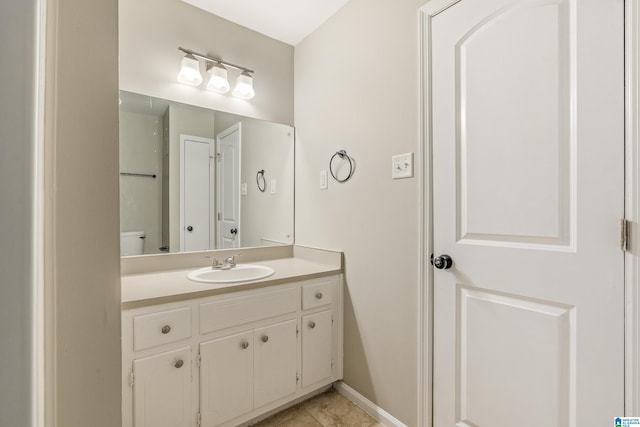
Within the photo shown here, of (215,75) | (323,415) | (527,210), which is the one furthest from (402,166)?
(323,415)

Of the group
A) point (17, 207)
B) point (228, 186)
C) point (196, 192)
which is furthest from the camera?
point (228, 186)

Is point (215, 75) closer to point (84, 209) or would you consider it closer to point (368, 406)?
point (84, 209)

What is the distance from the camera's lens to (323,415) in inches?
63.7

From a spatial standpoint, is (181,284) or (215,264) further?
(215,264)

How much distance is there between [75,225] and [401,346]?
1500 millimetres

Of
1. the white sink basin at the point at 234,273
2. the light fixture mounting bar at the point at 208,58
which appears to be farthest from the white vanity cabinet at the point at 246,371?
the light fixture mounting bar at the point at 208,58

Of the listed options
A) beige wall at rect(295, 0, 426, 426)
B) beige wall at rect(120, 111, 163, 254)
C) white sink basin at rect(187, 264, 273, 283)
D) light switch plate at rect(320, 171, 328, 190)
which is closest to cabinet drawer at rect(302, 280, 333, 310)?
beige wall at rect(295, 0, 426, 426)

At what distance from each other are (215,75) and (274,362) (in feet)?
5.54

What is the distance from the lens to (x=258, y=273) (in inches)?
70.8

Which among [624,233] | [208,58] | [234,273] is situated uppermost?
[208,58]

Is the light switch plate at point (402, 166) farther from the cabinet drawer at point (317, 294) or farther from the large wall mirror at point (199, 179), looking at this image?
the large wall mirror at point (199, 179)

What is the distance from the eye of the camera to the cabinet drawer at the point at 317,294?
1666 millimetres

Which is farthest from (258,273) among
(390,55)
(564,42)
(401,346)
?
(564,42)

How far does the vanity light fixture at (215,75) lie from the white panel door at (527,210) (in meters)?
1.15
